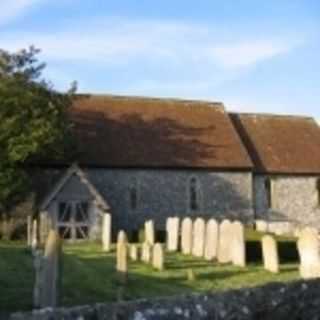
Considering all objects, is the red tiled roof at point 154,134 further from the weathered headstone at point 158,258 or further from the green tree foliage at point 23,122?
the weathered headstone at point 158,258

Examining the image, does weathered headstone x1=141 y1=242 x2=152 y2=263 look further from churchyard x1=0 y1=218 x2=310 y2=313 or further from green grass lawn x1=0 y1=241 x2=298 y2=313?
green grass lawn x1=0 y1=241 x2=298 y2=313

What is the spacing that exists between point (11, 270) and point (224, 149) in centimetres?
2499

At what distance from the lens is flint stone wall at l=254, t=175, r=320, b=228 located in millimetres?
41750

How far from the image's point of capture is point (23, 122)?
33844 millimetres

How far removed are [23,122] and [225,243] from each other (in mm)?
13826

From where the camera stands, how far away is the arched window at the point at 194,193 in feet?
130

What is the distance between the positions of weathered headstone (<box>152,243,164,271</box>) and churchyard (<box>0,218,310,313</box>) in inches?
1.1

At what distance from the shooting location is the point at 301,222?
42.6 m

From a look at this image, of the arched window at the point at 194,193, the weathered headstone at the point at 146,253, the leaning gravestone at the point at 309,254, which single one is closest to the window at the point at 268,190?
the arched window at the point at 194,193

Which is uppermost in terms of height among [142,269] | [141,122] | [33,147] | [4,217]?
[141,122]

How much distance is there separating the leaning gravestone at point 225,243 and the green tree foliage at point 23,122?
40.3ft

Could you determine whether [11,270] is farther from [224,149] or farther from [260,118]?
[260,118]

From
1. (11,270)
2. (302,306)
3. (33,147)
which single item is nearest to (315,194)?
(33,147)

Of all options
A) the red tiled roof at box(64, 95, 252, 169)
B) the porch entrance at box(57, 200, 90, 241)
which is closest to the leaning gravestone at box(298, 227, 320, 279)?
the porch entrance at box(57, 200, 90, 241)
